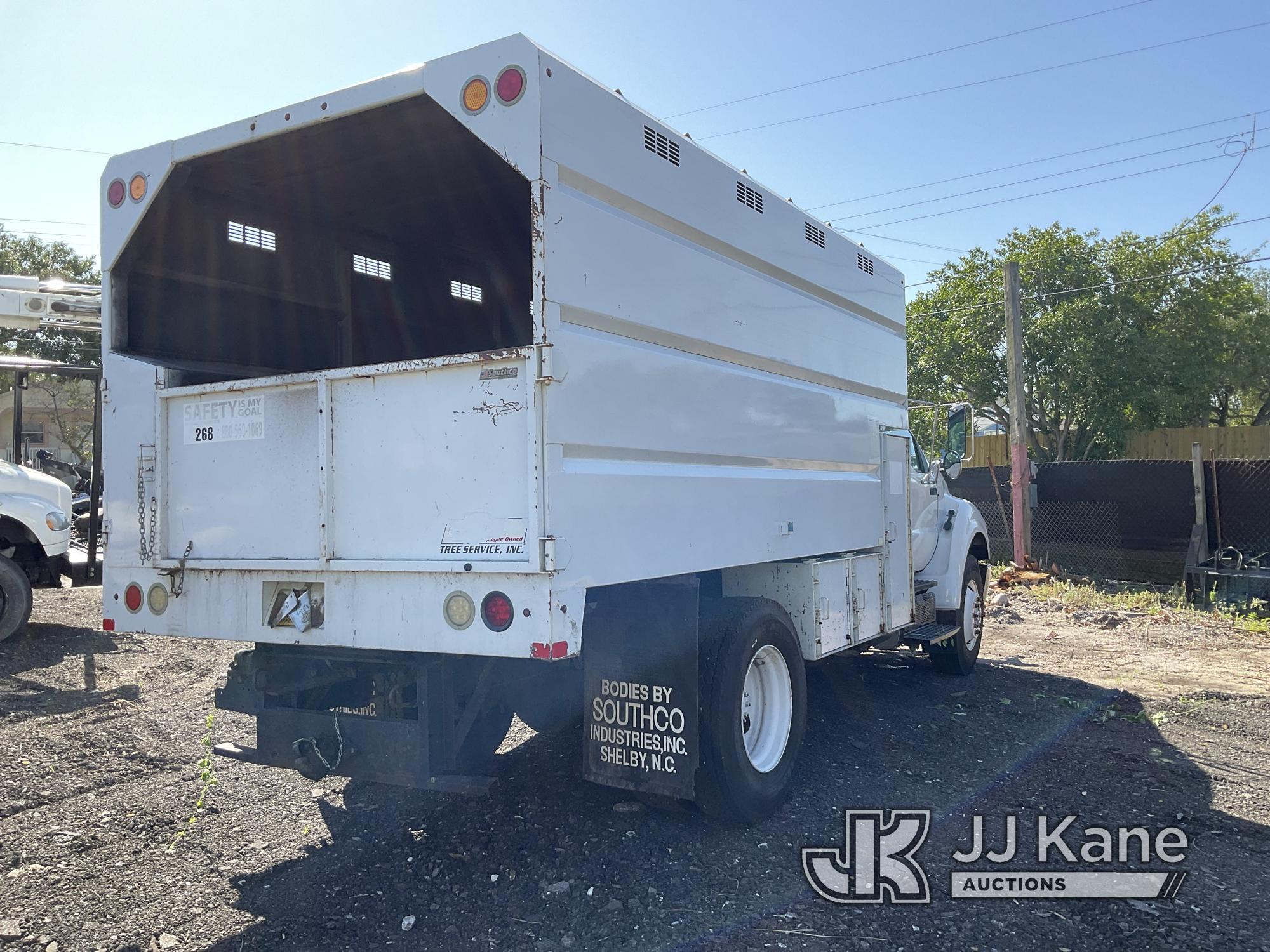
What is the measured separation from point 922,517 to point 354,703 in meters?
4.71

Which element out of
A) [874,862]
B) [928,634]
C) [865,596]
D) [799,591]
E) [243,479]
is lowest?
[874,862]

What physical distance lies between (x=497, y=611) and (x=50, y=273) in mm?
24282

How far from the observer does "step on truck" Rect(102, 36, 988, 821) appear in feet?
11.2

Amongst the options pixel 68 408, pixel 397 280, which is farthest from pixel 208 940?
pixel 68 408

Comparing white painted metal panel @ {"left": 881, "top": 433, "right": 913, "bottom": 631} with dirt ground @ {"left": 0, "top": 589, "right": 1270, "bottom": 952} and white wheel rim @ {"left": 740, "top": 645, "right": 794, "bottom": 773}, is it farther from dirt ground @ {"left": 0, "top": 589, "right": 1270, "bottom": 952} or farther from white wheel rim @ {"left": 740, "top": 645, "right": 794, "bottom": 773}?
white wheel rim @ {"left": 740, "top": 645, "right": 794, "bottom": 773}

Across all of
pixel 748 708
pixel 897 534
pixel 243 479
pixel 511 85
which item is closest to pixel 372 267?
pixel 243 479

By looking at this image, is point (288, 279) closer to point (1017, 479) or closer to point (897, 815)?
point (897, 815)

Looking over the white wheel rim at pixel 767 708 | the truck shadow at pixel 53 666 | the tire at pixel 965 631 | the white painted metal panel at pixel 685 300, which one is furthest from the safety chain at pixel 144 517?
the tire at pixel 965 631

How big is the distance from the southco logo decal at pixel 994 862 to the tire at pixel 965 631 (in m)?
3.14

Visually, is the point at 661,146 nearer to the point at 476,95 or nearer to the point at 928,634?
the point at 476,95

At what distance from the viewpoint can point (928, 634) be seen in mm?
6988

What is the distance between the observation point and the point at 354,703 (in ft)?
13.6

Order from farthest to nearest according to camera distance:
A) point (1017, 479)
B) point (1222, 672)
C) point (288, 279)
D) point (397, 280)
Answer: point (1017, 479), point (1222, 672), point (397, 280), point (288, 279)

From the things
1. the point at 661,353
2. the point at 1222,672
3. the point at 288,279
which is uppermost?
the point at 288,279
